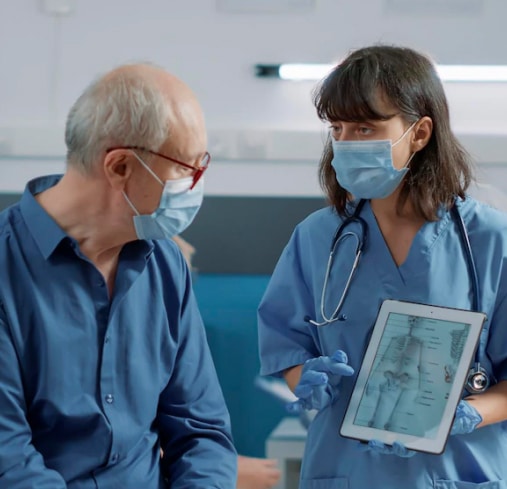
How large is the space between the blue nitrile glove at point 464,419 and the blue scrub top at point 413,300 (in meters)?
0.08

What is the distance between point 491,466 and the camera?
1.64m

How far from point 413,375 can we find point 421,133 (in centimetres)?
46

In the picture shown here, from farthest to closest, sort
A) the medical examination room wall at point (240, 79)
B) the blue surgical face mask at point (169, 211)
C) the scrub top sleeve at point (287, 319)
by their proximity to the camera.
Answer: the medical examination room wall at point (240, 79) → the scrub top sleeve at point (287, 319) → the blue surgical face mask at point (169, 211)

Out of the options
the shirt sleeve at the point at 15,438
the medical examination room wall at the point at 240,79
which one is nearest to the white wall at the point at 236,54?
the medical examination room wall at the point at 240,79

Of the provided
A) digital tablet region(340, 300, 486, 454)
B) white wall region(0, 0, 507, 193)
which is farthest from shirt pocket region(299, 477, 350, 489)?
white wall region(0, 0, 507, 193)

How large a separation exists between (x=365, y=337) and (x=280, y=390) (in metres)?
1.40

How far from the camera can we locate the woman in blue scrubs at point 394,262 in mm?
1637

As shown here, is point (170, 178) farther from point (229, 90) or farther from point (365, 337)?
point (229, 90)

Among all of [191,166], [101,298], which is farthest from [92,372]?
[191,166]

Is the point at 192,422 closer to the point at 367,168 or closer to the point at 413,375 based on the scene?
the point at 413,375

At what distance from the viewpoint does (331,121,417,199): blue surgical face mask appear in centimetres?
168

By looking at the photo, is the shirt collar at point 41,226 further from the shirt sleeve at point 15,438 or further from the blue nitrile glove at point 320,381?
the blue nitrile glove at point 320,381

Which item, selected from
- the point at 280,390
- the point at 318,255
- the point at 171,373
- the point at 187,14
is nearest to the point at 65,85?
the point at 187,14

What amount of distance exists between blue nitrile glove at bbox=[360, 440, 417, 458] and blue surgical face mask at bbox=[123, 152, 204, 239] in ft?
1.64
